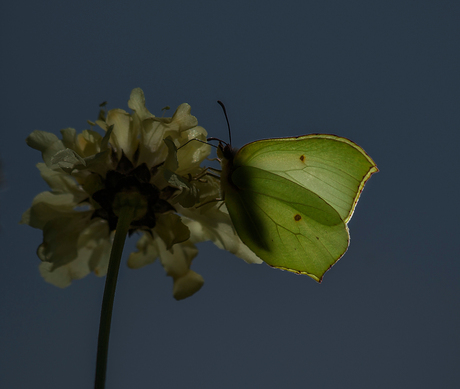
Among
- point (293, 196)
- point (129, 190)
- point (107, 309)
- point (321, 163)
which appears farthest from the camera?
point (321, 163)

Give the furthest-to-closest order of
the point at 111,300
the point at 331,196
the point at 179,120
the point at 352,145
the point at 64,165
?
the point at 331,196
the point at 352,145
the point at 179,120
the point at 64,165
the point at 111,300

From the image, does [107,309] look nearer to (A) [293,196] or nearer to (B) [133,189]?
(B) [133,189]

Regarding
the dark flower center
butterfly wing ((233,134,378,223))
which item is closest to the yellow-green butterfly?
butterfly wing ((233,134,378,223))

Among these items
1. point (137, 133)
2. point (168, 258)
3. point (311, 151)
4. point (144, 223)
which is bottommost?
point (168, 258)

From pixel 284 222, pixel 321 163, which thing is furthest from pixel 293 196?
pixel 321 163

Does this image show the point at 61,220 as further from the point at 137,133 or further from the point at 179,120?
the point at 179,120

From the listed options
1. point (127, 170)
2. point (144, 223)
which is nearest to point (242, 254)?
point (144, 223)
